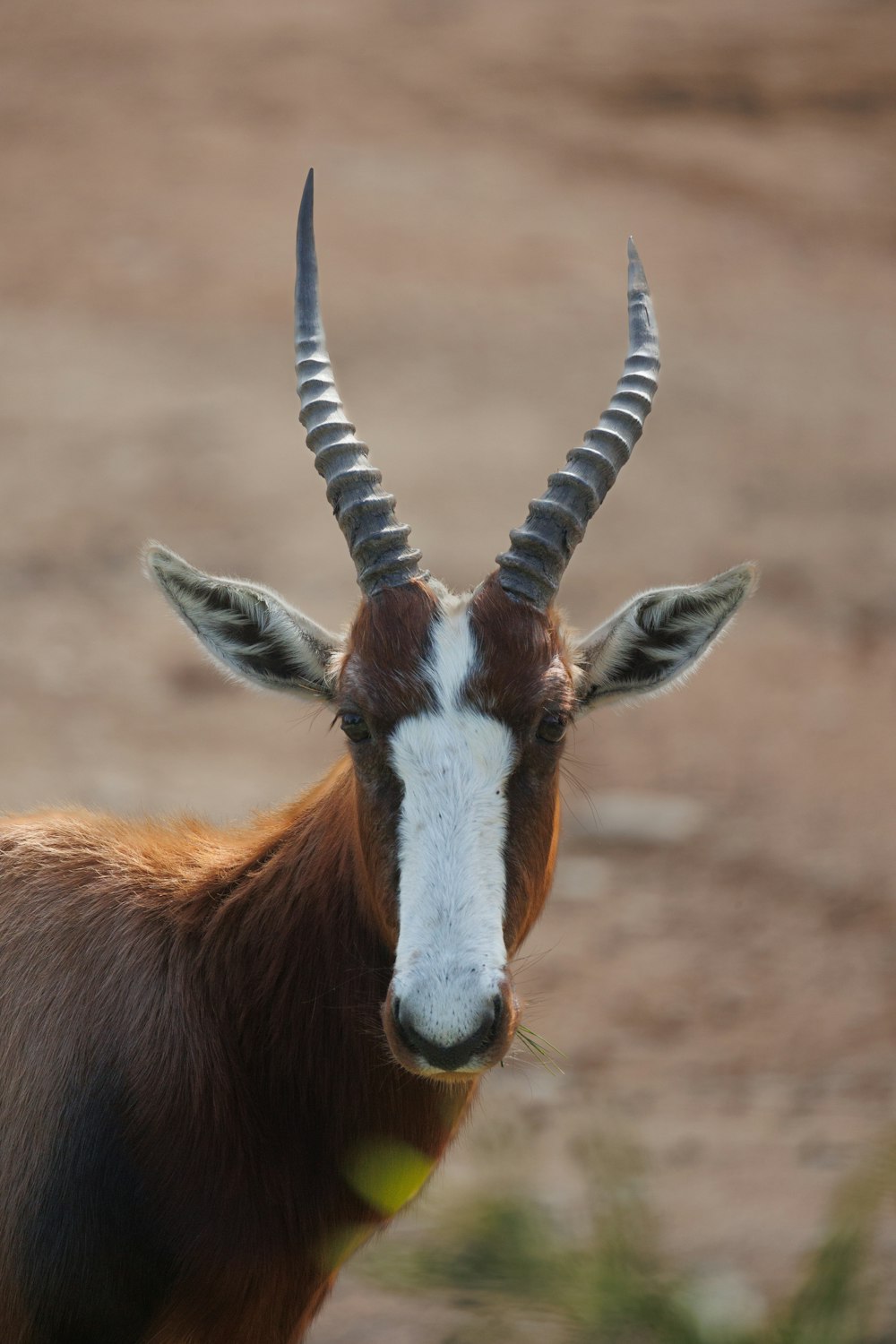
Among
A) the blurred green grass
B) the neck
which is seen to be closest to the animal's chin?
the blurred green grass

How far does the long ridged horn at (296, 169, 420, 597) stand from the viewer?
510cm

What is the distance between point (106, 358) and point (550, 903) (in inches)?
445

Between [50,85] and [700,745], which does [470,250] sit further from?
[700,745]

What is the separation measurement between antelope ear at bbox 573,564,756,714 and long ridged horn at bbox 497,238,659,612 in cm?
31

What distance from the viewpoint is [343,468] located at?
207 inches

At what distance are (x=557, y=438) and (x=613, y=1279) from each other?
49.2ft

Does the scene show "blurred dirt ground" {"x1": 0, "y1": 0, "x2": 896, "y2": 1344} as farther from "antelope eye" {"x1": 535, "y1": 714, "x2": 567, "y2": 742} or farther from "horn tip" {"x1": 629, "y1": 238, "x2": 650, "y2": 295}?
"horn tip" {"x1": 629, "y1": 238, "x2": 650, "y2": 295}

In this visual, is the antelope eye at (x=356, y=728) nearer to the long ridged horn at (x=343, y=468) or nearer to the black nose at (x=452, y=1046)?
the long ridged horn at (x=343, y=468)

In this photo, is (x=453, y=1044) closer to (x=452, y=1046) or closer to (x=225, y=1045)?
(x=452, y=1046)

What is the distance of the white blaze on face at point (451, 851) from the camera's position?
4.16 metres

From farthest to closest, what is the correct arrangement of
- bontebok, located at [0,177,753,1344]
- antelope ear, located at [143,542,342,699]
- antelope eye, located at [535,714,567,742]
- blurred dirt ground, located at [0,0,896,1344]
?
blurred dirt ground, located at [0,0,896,1344] < antelope ear, located at [143,542,342,699] < antelope eye, located at [535,714,567,742] < bontebok, located at [0,177,753,1344]

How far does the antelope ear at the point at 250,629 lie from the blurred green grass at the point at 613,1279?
6.50 ft

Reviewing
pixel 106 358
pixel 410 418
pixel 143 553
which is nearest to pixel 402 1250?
pixel 143 553

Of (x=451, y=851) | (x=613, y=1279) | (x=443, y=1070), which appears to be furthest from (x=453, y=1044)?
(x=613, y=1279)
